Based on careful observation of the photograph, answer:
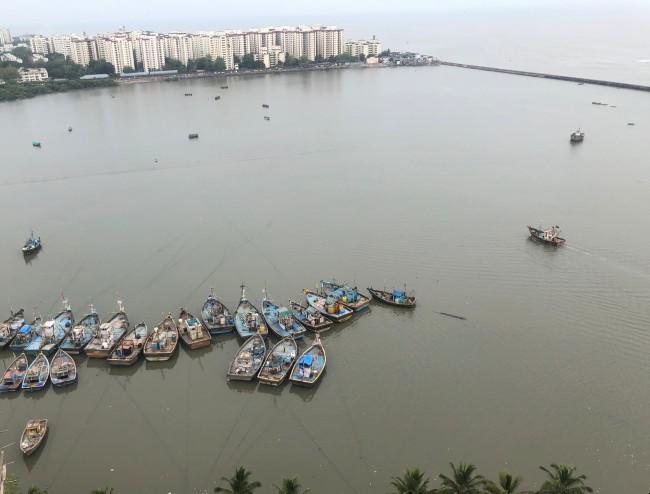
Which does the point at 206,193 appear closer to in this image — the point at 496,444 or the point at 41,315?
the point at 41,315

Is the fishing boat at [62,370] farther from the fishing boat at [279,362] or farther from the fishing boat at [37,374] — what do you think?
the fishing boat at [279,362]

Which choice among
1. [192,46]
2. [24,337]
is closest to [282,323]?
[24,337]

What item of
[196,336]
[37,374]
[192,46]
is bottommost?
[37,374]

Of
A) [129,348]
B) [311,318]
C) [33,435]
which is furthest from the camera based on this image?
[311,318]

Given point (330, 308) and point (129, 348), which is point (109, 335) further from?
point (330, 308)

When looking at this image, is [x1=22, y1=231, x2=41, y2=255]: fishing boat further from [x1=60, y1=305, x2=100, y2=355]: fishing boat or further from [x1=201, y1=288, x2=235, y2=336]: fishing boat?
[x1=201, y1=288, x2=235, y2=336]: fishing boat
